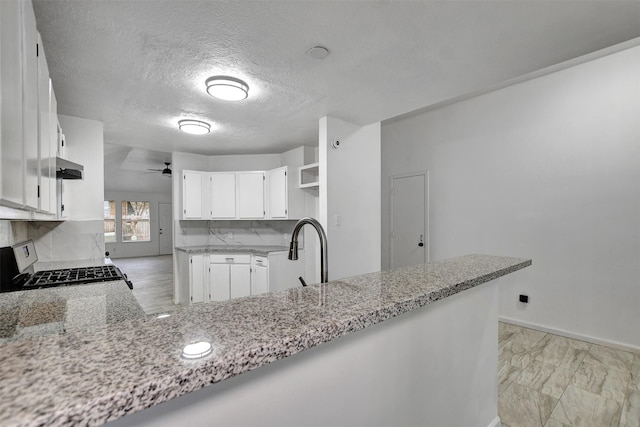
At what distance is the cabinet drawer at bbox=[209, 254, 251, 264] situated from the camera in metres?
4.29

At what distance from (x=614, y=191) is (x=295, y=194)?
3.59 metres

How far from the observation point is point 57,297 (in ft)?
5.24

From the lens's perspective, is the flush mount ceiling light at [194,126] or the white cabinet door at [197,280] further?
Result: the white cabinet door at [197,280]

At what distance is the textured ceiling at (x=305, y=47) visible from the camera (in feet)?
5.11

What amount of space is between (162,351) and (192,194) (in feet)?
14.8

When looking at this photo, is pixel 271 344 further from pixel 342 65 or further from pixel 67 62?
pixel 67 62

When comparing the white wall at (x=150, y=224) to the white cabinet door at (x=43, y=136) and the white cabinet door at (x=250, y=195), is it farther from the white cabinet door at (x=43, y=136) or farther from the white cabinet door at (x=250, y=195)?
the white cabinet door at (x=43, y=136)

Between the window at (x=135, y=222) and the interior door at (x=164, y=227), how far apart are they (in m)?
0.39

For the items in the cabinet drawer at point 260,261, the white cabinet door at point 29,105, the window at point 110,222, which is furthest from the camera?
the window at point 110,222

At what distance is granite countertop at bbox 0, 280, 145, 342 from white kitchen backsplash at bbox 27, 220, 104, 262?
1.49 meters

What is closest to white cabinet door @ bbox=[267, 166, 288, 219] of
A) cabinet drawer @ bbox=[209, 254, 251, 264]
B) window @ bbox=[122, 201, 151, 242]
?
cabinet drawer @ bbox=[209, 254, 251, 264]

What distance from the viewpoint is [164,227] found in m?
11.3

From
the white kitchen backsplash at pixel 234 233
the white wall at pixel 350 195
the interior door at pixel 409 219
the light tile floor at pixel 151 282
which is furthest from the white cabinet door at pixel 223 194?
the interior door at pixel 409 219

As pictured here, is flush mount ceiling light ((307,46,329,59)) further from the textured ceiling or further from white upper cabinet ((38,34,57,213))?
white upper cabinet ((38,34,57,213))
